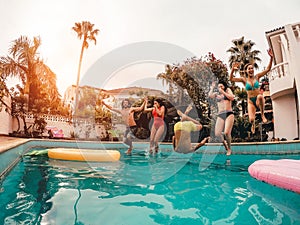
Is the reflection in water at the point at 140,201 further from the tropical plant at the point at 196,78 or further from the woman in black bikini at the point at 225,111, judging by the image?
the tropical plant at the point at 196,78

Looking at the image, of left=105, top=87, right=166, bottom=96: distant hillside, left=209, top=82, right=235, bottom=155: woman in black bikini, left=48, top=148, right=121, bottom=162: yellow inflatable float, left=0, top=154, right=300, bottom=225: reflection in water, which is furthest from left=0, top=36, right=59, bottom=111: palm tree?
left=0, top=154, right=300, bottom=225: reflection in water

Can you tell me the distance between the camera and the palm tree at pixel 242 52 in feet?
67.6

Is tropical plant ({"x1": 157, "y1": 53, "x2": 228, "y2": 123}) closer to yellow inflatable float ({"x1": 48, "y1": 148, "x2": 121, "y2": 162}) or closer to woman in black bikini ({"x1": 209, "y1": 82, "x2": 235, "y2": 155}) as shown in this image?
woman in black bikini ({"x1": 209, "y1": 82, "x2": 235, "y2": 155})

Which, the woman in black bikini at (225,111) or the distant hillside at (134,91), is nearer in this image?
the woman in black bikini at (225,111)

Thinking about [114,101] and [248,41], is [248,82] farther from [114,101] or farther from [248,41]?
[248,41]

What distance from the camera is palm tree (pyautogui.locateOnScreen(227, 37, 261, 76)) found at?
67.6ft

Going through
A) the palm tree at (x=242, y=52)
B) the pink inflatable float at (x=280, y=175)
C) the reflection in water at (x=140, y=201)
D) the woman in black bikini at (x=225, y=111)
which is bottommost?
the reflection in water at (x=140, y=201)

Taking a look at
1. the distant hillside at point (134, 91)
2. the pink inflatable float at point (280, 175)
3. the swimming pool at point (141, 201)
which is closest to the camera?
the swimming pool at point (141, 201)

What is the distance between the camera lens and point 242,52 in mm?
20891

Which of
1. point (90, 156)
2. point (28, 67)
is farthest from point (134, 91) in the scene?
point (28, 67)

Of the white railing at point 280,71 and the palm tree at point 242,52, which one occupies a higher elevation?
the palm tree at point 242,52

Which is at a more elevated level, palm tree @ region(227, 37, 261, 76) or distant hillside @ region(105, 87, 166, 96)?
palm tree @ region(227, 37, 261, 76)

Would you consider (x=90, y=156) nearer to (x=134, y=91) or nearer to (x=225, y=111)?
(x=134, y=91)

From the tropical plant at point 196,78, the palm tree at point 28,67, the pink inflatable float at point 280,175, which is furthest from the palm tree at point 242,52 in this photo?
the pink inflatable float at point 280,175
